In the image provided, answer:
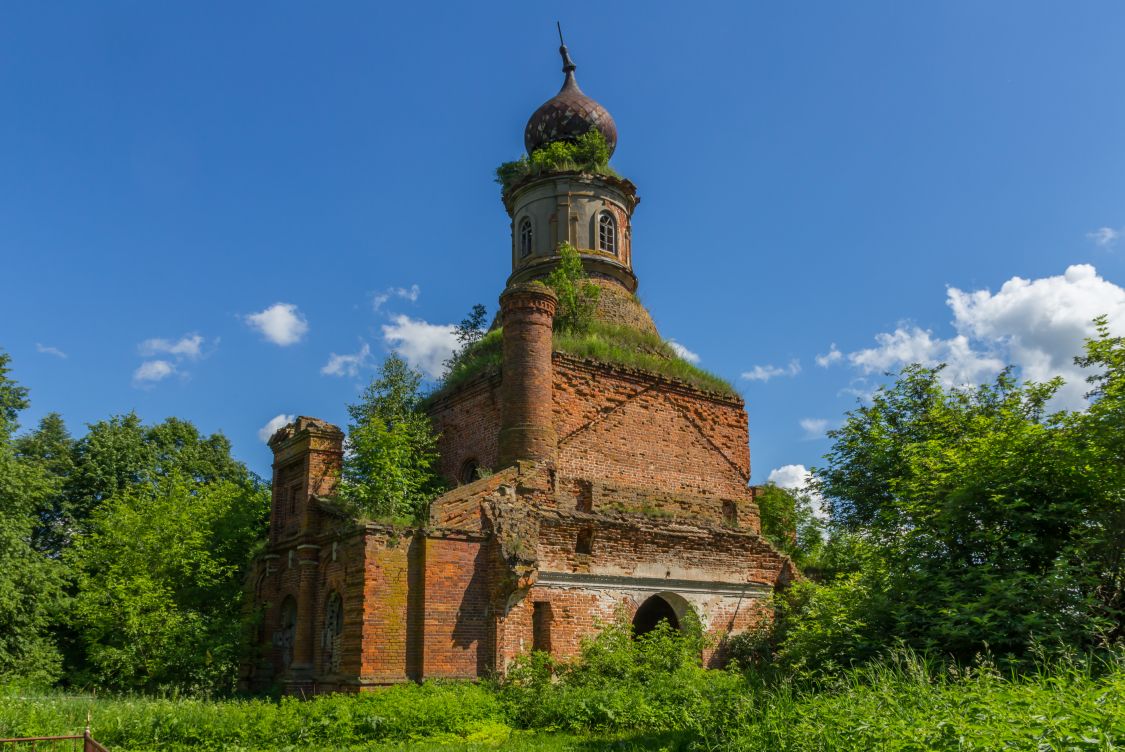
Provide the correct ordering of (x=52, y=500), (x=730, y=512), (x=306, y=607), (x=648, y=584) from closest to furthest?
(x=306, y=607), (x=648, y=584), (x=730, y=512), (x=52, y=500)

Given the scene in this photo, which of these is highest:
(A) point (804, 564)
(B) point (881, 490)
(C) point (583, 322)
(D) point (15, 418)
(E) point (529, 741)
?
(C) point (583, 322)

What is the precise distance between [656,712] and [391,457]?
673 cm

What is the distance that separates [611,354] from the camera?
63.0 feet

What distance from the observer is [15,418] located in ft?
71.0

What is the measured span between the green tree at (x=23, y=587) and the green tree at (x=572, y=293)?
41.7 feet

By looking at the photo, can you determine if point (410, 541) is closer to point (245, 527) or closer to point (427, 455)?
point (427, 455)

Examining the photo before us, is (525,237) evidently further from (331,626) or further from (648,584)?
(331,626)

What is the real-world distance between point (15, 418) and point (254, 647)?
389 inches

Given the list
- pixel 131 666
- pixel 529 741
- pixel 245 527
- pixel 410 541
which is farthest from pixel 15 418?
pixel 529 741

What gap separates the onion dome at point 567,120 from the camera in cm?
2418

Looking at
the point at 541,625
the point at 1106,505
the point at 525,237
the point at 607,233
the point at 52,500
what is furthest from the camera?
the point at 52,500

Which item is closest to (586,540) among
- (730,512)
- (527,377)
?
(527,377)

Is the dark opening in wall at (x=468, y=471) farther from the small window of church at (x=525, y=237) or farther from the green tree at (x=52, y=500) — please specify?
the green tree at (x=52, y=500)

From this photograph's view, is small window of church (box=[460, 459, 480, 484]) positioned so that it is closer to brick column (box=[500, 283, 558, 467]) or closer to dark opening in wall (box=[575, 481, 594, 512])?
brick column (box=[500, 283, 558, 467])
